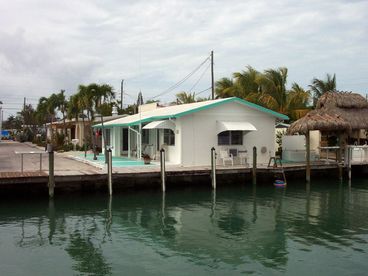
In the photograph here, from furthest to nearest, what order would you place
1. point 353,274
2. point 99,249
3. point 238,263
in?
point 99,249 → point 238,263 → point 353,274

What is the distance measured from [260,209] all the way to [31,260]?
9.69 meters

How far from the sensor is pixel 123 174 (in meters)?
20.2

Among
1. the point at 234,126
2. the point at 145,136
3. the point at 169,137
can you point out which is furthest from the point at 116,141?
the point at 234,126

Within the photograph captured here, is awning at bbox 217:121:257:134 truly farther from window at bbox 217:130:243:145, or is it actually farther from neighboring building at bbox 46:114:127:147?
neighboring building at bbox 46:114:127:147

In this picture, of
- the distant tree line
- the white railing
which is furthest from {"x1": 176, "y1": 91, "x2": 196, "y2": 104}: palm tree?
the white railing

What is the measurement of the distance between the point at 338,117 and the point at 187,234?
51.2ft

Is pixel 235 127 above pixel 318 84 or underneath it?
underneath

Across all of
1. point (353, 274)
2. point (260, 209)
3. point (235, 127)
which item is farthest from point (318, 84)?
point (353, 274)

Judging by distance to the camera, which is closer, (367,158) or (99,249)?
(99,249)

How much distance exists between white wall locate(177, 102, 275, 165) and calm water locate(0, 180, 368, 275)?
341cm

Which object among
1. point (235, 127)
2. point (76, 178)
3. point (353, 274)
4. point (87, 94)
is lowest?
point (353, 274)

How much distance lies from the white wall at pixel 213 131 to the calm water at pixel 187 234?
3.41 meters

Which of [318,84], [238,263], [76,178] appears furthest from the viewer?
→ [318,84]

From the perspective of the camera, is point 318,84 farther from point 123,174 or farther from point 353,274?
point 353,274
